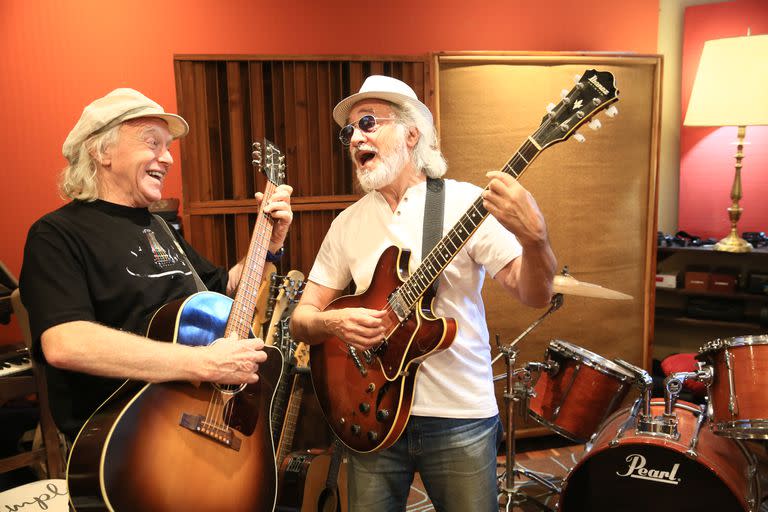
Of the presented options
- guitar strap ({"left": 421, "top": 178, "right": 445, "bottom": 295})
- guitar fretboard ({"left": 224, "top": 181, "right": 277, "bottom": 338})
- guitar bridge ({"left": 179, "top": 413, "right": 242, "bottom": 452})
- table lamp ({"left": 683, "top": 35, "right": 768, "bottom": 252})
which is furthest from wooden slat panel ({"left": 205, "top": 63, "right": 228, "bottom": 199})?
table lamp ({"left": 683, "top": 35, "right": 768, "bottom": 252})

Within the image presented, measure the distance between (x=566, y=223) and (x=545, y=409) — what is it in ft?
3.46

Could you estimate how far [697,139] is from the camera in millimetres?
4512

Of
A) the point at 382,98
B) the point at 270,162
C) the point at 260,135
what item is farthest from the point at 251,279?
the point at 260,135

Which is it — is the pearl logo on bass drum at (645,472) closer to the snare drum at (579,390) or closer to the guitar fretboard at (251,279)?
the snare drum at (579,390)

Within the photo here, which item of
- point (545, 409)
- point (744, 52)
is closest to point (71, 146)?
point (545, 409)

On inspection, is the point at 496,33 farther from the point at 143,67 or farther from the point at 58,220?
the point at 58,220

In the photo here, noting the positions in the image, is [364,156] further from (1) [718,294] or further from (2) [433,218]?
(1) [718,294]

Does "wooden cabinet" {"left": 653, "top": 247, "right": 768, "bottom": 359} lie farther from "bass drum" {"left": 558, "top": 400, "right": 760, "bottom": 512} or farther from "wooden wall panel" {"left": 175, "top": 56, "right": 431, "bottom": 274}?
"wooden wall panel" {"left": 175, "top": 56, "right": 431, "bottom": 274}

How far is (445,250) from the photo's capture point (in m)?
1.77

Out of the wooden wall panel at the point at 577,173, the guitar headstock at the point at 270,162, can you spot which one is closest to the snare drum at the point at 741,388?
the wooden wall panel at the point at 577,173

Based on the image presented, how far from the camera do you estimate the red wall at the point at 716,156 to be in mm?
4352

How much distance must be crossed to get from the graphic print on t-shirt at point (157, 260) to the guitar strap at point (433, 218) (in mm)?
760

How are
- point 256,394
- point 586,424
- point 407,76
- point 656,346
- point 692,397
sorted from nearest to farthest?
point 256,394, point 586,424, point 407,76, point 692,397, point 656,346

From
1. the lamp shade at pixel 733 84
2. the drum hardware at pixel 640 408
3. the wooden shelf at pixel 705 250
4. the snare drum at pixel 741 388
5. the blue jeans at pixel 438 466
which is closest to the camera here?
the blue jeans at pixel 438 466
